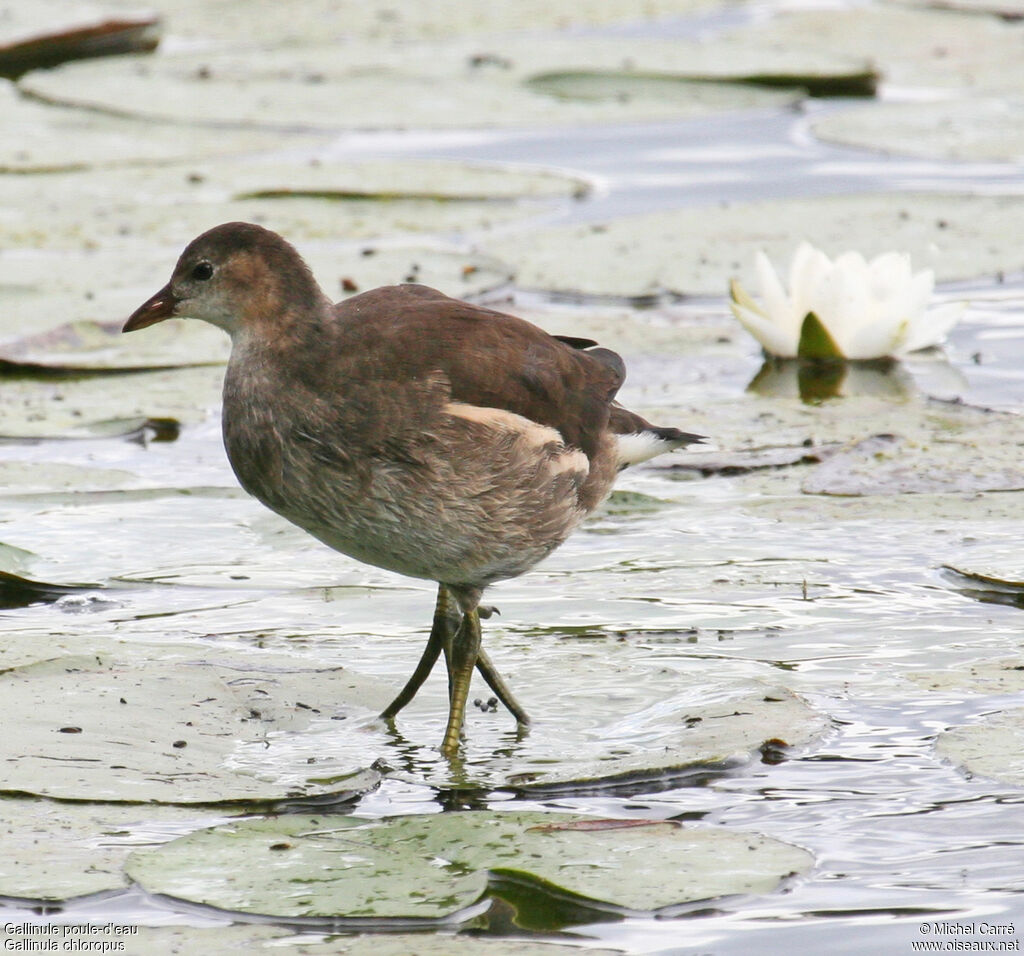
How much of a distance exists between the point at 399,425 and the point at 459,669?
551mm

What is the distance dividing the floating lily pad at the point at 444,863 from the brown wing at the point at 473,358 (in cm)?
101

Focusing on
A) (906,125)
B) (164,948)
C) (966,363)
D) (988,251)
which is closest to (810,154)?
(906,125)

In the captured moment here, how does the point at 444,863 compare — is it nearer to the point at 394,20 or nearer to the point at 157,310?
the point at 157,310

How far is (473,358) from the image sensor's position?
392 cm

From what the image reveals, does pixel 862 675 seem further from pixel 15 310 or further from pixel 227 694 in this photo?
pixel 15 310

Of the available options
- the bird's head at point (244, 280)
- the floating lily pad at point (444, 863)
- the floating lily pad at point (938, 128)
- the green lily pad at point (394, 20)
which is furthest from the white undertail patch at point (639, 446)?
the green lily pad at point (394, 20)

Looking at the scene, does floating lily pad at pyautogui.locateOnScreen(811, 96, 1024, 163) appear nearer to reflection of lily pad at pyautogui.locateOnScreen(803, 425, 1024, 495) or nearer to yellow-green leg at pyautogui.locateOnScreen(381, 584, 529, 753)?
reflection of lily pad at pyautogui.locateOnScreen(803, 425, 1024, 495)

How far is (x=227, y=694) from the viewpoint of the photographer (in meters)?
3.81

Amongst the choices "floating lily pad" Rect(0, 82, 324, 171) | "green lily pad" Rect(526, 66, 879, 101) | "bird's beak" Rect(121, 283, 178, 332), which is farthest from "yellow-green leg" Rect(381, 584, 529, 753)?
"green lily pad" Rect(526, 66, 879, 101)

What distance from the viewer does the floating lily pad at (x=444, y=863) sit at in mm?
2939

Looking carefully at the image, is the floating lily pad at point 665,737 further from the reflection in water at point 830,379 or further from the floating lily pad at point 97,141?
the floating lily pad at point 97,141

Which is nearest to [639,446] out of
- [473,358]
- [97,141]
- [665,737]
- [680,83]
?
[473,358]

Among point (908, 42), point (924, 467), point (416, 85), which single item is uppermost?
point (908, 42)

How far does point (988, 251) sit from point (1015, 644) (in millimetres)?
3106
